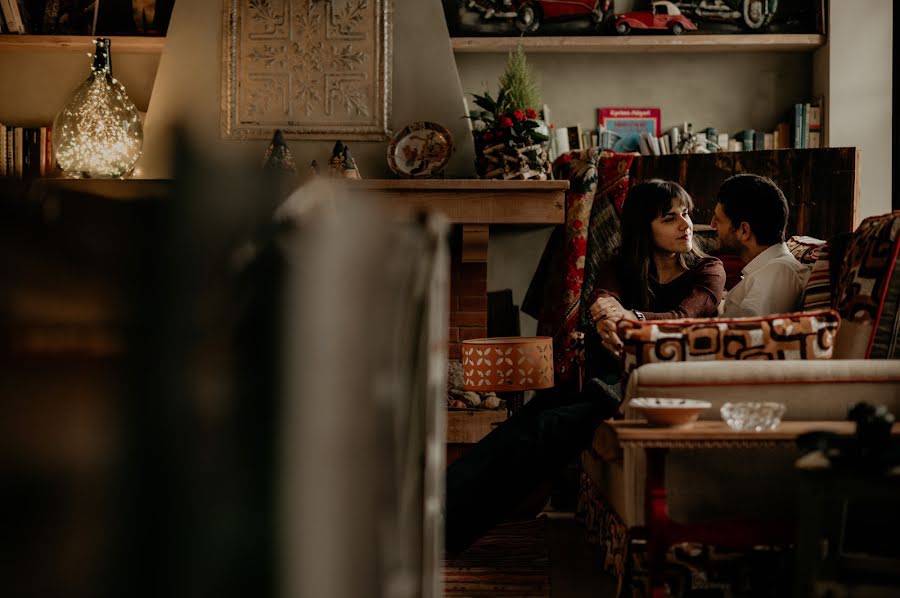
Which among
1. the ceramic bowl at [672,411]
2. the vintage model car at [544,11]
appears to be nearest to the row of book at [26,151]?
the vintage model car at [544,11]

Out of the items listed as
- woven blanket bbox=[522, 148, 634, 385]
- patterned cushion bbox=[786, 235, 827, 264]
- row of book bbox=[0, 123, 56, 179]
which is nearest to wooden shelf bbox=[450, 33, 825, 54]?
woven blanket bbox=[522, 148, 634, 385]

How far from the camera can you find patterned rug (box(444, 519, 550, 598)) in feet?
7.42

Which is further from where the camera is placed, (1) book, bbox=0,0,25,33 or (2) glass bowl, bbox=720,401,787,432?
(1) book, bbox=0,0,25,33

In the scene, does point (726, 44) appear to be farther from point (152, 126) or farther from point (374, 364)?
point (374, 364)

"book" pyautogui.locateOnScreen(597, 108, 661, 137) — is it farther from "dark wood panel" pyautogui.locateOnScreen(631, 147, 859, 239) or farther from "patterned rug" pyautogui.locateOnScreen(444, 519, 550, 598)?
"patterned rug" pyautogui.locateOnScreen(444, 519, 550, 598)

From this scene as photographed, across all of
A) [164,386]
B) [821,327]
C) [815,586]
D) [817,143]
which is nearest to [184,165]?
[164,386]

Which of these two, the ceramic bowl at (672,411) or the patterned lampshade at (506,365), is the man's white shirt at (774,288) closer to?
the patterned lampshade at (506,365)

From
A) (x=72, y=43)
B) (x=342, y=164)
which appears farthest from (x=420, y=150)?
(x=72, y=43)

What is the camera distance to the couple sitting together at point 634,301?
2088 mm

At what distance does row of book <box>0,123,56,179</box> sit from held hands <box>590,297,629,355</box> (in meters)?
2.84

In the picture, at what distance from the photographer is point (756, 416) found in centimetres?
165

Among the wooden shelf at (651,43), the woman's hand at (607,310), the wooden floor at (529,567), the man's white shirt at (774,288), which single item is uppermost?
the wooden shelf at (651,43)

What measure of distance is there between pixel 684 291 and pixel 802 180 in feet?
3.37

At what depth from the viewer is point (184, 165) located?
0.80 metres
